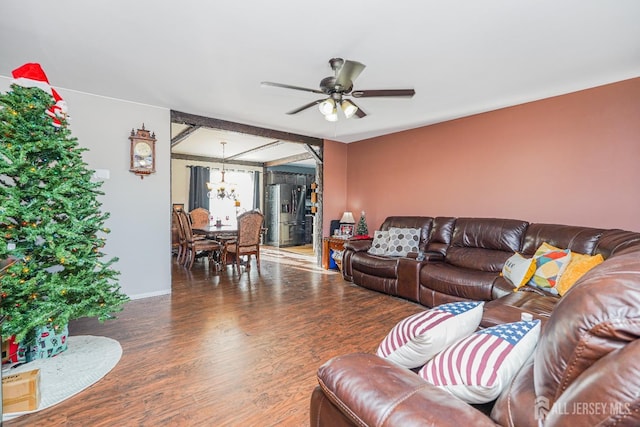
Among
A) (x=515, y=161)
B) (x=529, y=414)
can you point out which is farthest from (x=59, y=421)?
(x=515, y=161)

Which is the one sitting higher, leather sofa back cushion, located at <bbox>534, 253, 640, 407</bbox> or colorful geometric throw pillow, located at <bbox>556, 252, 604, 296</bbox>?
leather sofa back cushion, located at <bbox>534, 253, 640, 407</bbox>

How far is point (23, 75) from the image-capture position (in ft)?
7.07

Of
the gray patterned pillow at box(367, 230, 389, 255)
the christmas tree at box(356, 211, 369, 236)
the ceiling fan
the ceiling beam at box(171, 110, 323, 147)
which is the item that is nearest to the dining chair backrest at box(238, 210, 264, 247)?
the ceiling beam at box(171, 110, 323, 147)

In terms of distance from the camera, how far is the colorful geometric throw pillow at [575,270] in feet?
7.87

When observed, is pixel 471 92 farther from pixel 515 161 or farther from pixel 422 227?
pixel 422 227

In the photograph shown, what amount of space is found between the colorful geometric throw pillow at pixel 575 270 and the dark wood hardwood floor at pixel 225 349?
1.41 m

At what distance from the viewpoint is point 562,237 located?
2.99 metres

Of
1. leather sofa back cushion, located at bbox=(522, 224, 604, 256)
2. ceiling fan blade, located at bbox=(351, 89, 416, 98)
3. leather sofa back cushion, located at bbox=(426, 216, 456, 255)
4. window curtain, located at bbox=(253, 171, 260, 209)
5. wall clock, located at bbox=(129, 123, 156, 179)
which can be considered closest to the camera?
ceiling fan blade, located at bbox=(351, 89, 416, 98)

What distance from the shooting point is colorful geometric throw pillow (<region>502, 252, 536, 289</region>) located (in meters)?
2.72

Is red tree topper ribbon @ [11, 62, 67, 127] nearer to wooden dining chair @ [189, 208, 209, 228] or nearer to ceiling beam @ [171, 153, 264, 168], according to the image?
wooden dining chair @ [189, 208, 209, 228]

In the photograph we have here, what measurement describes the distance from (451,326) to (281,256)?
6.08m

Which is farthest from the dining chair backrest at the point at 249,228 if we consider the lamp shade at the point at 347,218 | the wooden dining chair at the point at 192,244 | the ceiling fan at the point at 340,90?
the ceiling fan at the point at 340,90

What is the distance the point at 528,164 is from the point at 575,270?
168 cm

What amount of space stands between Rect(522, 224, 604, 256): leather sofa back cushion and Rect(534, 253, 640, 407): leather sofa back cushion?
269cm
